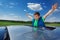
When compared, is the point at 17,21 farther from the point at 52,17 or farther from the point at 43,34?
the point at 43,34

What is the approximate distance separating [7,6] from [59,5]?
1420mm

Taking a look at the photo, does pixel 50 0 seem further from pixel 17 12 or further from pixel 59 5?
pixel 17 12

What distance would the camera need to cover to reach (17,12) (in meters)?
4.94

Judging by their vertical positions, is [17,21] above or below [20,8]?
below

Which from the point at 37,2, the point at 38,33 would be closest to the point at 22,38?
the point at 38,33

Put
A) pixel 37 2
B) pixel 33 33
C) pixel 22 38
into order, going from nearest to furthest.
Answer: pixel 22 38
pixel 33 33
pixel 37 2

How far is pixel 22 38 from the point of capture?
108 centimetres

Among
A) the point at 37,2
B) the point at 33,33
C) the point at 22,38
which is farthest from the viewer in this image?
the point at 37,2

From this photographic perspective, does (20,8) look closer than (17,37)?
No

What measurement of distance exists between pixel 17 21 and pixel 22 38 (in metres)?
3.88

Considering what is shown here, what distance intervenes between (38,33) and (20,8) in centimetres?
387

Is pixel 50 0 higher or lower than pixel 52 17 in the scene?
higher

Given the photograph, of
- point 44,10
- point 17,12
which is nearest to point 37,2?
point 44,10

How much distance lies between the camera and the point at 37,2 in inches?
193
